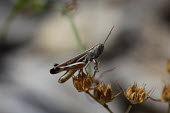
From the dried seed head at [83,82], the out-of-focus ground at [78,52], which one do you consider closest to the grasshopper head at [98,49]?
→ the dried seed head at [83,82]

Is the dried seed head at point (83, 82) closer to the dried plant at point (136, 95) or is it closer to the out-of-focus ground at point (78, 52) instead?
the dried plant at point (136, 95)

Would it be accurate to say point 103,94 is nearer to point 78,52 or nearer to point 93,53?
point 93,53

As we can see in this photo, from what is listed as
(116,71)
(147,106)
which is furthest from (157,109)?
(116,71)

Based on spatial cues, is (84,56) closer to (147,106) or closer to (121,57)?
(147,106)

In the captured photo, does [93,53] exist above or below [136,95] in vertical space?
above

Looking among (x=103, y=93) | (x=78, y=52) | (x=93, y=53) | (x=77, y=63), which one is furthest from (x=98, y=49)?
(x=78, y=52)

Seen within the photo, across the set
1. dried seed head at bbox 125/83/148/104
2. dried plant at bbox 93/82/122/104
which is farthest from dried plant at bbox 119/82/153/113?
dried plant at bbox 93/82/122/104
